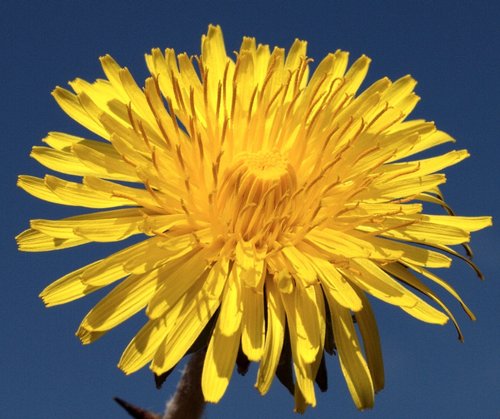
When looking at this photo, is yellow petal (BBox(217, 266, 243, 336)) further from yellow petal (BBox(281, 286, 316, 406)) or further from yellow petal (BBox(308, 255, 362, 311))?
yellow petal (BBox(308, 255, 362, 311))

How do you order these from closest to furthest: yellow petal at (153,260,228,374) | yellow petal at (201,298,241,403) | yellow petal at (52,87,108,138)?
yellow petal at (201,298,241,403) < yellow petal at (153,260,228,374) < yellow petal at (52,87,108,138)

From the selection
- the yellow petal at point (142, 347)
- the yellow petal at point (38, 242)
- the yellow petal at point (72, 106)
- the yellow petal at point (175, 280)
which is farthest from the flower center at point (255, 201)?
the yellow petal at point (72, 106)

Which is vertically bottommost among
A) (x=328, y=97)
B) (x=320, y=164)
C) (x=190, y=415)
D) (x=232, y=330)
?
(x=190, y=415)

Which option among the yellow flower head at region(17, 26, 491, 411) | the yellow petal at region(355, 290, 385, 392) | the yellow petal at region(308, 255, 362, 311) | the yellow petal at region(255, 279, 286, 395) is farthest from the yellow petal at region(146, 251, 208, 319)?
the yellow petal at region(355, 290, 385, 392)

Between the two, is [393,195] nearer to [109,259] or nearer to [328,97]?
[328,97]

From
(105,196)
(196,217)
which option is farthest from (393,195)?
(105,196)

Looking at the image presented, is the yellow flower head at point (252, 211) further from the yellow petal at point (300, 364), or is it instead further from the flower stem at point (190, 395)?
the flower stem at point (190, 395)

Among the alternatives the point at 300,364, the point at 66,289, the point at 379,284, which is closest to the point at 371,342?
the point at 379,284
